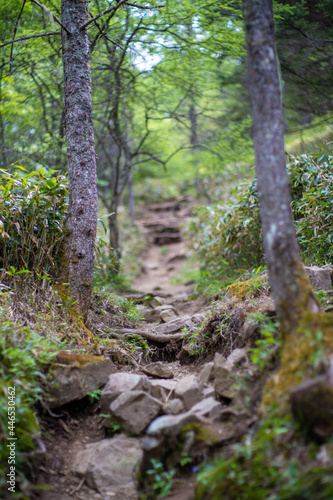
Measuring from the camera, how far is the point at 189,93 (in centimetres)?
753

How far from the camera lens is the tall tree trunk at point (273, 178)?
2326 mm

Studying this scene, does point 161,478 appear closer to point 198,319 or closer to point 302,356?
point 302,356

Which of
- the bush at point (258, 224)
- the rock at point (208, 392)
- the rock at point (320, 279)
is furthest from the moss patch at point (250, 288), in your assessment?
the rock at point (208, 392)

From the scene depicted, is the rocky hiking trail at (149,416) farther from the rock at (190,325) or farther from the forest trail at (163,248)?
the forest trail at (163,248)

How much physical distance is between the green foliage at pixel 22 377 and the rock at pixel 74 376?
0.34ft

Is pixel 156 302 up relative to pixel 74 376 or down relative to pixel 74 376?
down

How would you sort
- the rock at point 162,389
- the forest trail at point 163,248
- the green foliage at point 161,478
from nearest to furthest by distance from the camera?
the green foliage at point 161,478, the rock at point 162,389, the forest trail at point 163,248

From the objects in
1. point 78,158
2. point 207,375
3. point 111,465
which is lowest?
point 111,465

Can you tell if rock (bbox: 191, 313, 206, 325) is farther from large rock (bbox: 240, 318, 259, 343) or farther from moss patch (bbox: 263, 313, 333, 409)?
moss patch (bbox: 263, 313, 333, 409)

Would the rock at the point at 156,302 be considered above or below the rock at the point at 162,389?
above

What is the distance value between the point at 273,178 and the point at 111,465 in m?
2.41

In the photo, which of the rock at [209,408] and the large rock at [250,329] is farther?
the large rock at [250,329]

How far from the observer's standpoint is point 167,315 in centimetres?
521

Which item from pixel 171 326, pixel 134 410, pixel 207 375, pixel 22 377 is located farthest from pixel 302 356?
pixel 171 326
